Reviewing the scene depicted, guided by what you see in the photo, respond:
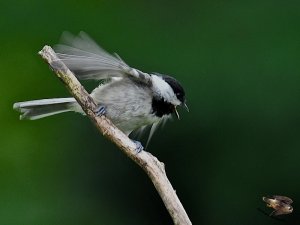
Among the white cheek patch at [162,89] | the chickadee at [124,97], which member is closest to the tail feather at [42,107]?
the chickadee at [124,97]

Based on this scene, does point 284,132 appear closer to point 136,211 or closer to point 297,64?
point 297,64

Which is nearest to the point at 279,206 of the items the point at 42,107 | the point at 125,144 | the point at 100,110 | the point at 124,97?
the point at 125,144

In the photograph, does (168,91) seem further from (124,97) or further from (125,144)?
(125,144)

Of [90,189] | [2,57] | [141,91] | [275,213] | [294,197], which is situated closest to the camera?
[275,213]

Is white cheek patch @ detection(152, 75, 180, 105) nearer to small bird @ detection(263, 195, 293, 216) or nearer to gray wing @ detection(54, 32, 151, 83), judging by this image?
gray wing @ detection(54, 32, 151, 83)

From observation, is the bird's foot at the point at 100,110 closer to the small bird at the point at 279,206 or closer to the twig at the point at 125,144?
the twig at the point at 125,144

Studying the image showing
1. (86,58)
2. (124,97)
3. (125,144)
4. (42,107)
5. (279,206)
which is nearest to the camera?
(279,206)

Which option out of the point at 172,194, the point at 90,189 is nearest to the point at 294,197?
the point at 90,189
